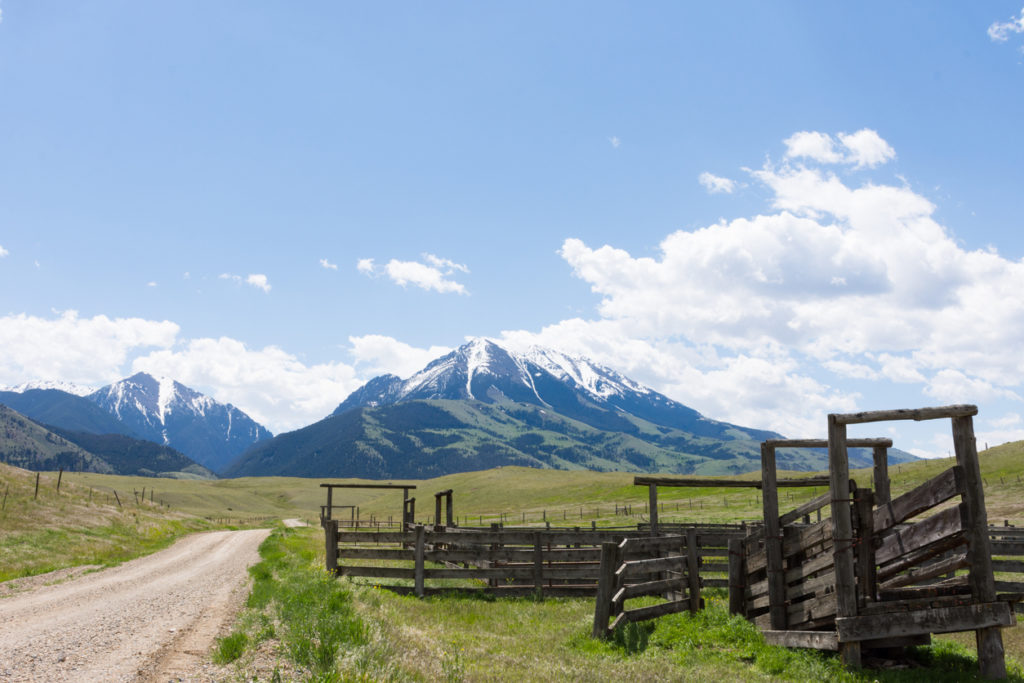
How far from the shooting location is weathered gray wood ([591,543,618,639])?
11.2 meters

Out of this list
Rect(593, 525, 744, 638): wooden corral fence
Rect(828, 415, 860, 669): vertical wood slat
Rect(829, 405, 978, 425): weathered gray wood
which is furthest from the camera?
Rect(593, 525, 744, 638): wooden corral fence

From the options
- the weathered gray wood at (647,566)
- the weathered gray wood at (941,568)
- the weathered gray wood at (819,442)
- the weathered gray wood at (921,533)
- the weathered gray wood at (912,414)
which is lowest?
the weathered gray wood at (647,566)

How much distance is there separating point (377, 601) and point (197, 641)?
12.9 feet

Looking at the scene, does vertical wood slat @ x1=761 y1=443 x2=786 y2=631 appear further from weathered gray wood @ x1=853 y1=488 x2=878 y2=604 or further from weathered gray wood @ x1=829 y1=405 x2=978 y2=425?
weathered gray wood @ x1=829 y1=405 x2=978 y2=425

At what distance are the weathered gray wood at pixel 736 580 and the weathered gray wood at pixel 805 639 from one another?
124 cm

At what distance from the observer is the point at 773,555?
1097cm

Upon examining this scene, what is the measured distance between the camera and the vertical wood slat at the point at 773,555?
10828mm

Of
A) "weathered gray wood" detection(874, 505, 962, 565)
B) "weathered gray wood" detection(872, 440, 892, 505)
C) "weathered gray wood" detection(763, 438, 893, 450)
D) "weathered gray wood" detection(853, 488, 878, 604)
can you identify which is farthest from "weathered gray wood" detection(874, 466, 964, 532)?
"weathered gray wood" detection(872, 440, 892, 505)

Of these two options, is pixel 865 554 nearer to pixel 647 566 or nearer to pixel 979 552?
pixel 979 552

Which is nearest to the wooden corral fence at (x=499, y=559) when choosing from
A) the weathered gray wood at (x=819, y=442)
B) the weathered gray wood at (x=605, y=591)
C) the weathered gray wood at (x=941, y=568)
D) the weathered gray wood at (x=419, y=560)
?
the weathered gray wood at (x=419, y=560)

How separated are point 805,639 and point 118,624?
1319 cm

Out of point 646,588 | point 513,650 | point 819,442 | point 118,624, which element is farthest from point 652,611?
point 118,624

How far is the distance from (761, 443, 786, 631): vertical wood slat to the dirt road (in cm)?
886

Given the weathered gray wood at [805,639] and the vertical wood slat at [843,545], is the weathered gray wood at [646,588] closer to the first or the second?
the weathered gray wood at [805,639]
